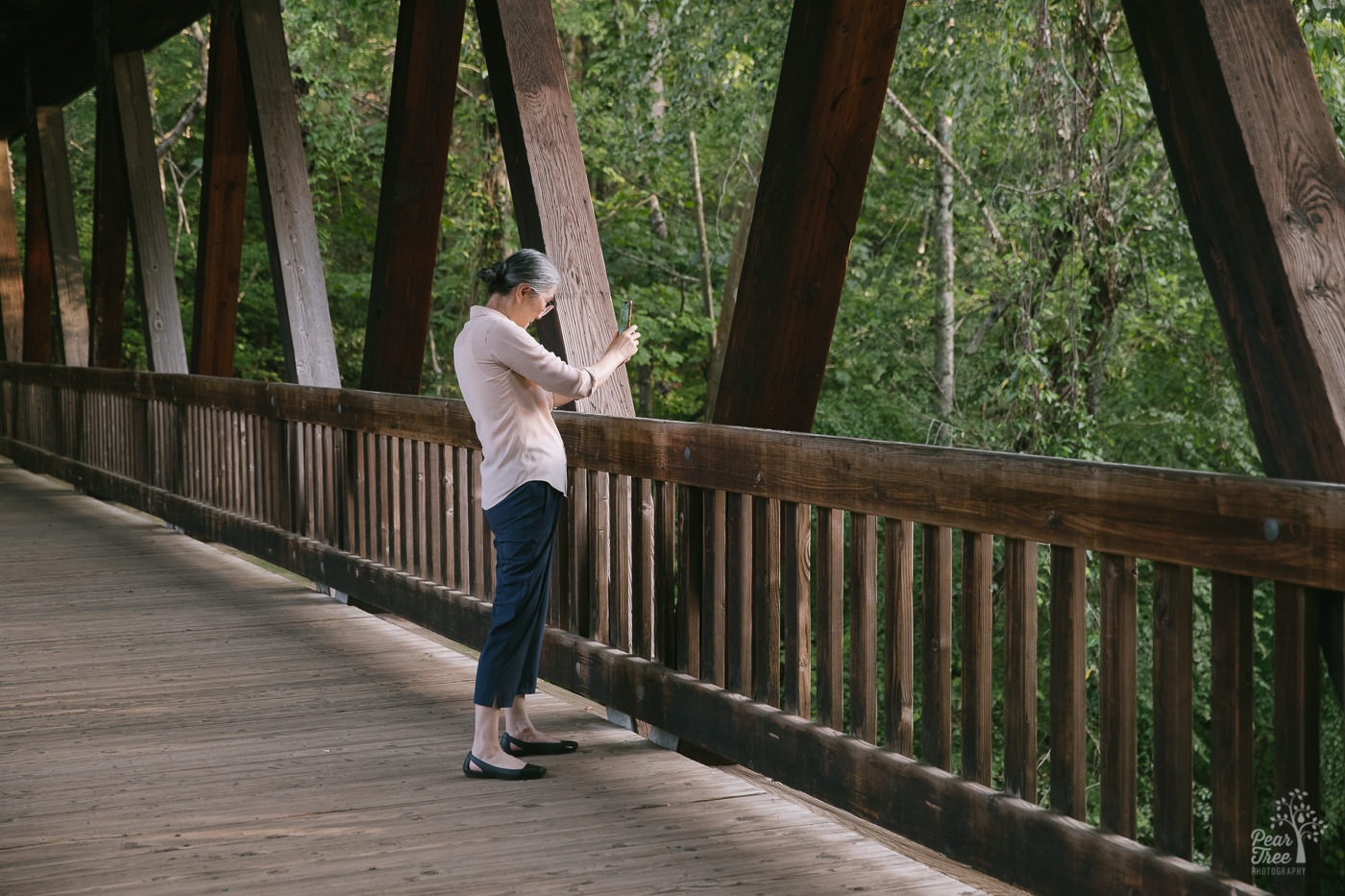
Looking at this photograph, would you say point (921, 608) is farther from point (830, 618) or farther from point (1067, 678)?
point (1067, 678)

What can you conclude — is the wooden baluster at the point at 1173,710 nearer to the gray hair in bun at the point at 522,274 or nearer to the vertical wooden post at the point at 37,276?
the gray hair in bun at the point at 522,274

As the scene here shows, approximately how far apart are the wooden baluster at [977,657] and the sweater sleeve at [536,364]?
118 cm

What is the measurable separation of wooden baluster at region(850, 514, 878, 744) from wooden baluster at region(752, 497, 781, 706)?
33 cm

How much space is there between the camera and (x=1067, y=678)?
2541 millimetres

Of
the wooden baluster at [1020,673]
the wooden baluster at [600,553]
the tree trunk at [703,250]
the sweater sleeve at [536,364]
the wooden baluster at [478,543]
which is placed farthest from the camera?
the tree trunk at [703,250]

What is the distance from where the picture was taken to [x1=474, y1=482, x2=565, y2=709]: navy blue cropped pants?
3.67 m

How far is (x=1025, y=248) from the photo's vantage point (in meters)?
10.9

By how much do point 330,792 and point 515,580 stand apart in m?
0.69

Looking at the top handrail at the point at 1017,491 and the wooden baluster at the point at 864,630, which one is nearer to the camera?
the top handrail at the point at 1017,491

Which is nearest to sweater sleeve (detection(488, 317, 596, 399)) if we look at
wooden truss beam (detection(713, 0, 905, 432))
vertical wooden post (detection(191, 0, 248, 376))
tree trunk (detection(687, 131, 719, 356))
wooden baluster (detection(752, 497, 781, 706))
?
wooden truss beam (detection(713, 0, 905, 432))

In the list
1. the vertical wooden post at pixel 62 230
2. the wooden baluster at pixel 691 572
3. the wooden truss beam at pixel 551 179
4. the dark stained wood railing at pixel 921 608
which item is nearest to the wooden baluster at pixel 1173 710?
the dark stained wood railing at pixel 921 608

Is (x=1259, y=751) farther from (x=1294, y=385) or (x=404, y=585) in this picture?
(x=1294, y=385)

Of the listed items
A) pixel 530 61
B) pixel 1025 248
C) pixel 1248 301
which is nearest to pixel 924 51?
pixel 1025 248

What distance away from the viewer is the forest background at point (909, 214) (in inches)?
378
